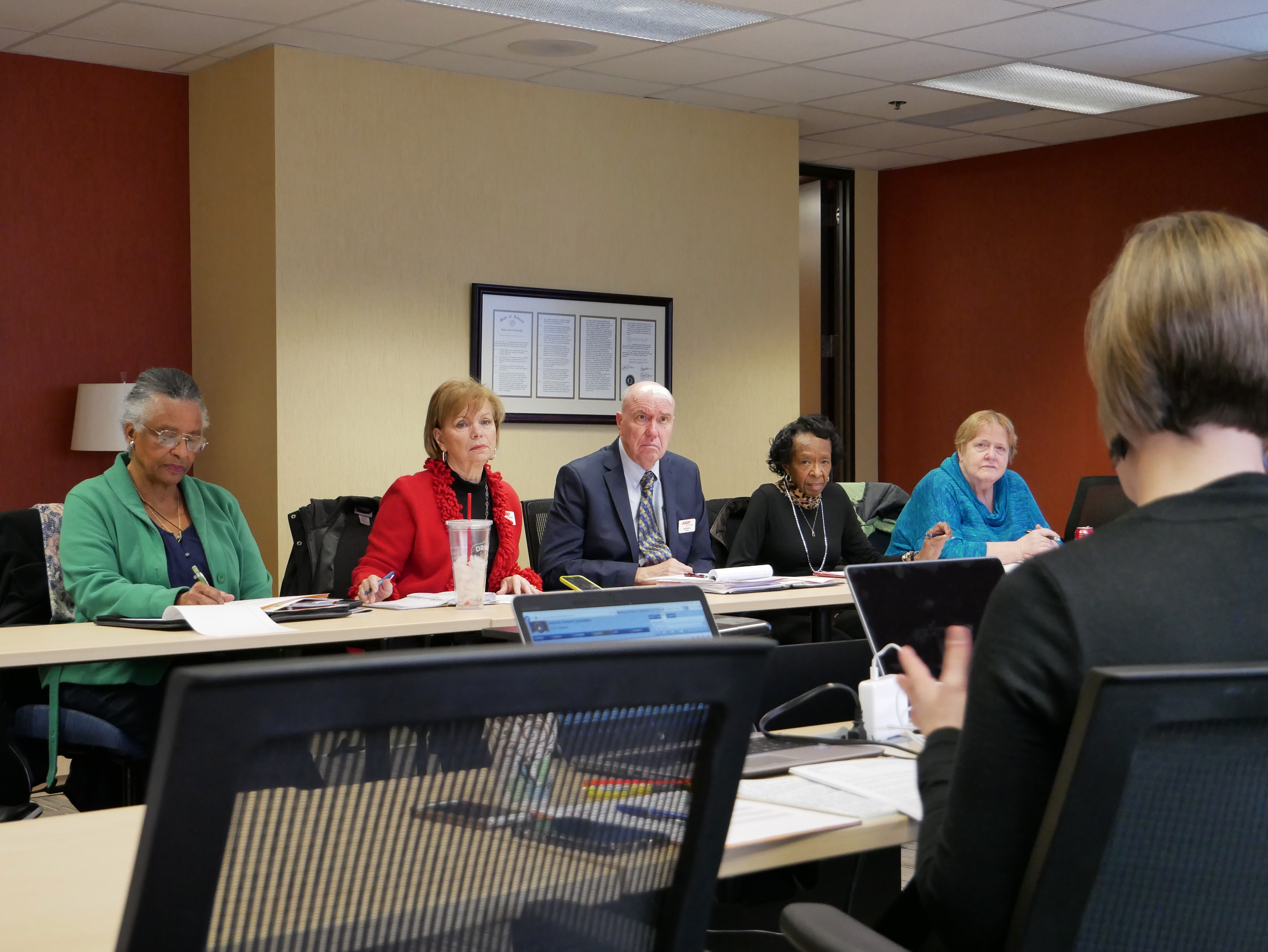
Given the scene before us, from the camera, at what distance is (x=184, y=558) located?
11.7 feet

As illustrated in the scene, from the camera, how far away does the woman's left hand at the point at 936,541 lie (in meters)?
4.46

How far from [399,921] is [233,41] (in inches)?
203

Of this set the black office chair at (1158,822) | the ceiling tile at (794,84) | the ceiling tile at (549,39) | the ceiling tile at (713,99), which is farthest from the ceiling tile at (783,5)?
the black office chair at (1158,822)

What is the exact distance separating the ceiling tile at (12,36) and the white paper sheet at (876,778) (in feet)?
15.2

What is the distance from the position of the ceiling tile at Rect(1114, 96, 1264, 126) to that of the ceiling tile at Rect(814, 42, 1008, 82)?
1.26 metres

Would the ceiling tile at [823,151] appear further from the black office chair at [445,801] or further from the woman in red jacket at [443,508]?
the black office chair at [445,801]

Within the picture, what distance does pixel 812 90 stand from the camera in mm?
6305

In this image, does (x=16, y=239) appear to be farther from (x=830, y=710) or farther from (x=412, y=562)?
(x=830, y=710)

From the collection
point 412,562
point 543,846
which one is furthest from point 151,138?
point 543,846

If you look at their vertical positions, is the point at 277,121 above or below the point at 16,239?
above

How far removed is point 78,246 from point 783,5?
303 centimetres

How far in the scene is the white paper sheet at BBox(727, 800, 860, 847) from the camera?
152 centimetres

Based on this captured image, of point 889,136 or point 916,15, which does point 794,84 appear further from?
point 889,136

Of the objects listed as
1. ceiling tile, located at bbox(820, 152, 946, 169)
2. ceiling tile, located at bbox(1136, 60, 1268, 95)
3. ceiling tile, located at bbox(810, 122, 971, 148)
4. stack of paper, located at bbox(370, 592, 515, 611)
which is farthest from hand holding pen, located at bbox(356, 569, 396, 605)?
ceiling tile, located at bbox(820, 152, 946, 169)
